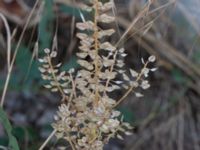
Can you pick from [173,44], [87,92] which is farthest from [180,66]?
[87,92]

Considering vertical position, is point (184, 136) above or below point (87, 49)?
below

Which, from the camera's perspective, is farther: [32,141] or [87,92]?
[32,141]

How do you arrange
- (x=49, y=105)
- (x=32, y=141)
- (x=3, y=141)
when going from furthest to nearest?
(x=49, y=105), (x=32, y=141), (x=3, y=141)

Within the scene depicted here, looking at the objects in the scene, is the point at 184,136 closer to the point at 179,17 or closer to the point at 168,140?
the point at 168,140

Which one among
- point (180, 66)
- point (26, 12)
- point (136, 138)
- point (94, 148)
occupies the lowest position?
point (136, 138)

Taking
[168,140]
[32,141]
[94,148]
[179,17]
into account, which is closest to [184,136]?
[168,140]

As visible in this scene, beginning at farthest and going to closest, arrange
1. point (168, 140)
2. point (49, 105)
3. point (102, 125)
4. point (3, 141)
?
point (49, 105) → point (168, 140) → point (3, 141) → point (102, 125)

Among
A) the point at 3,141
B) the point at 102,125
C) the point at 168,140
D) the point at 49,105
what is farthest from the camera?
the point at 49,105

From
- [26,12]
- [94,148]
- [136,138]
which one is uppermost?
[26,12]

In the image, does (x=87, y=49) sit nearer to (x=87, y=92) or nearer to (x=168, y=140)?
(x=87, y=92)
